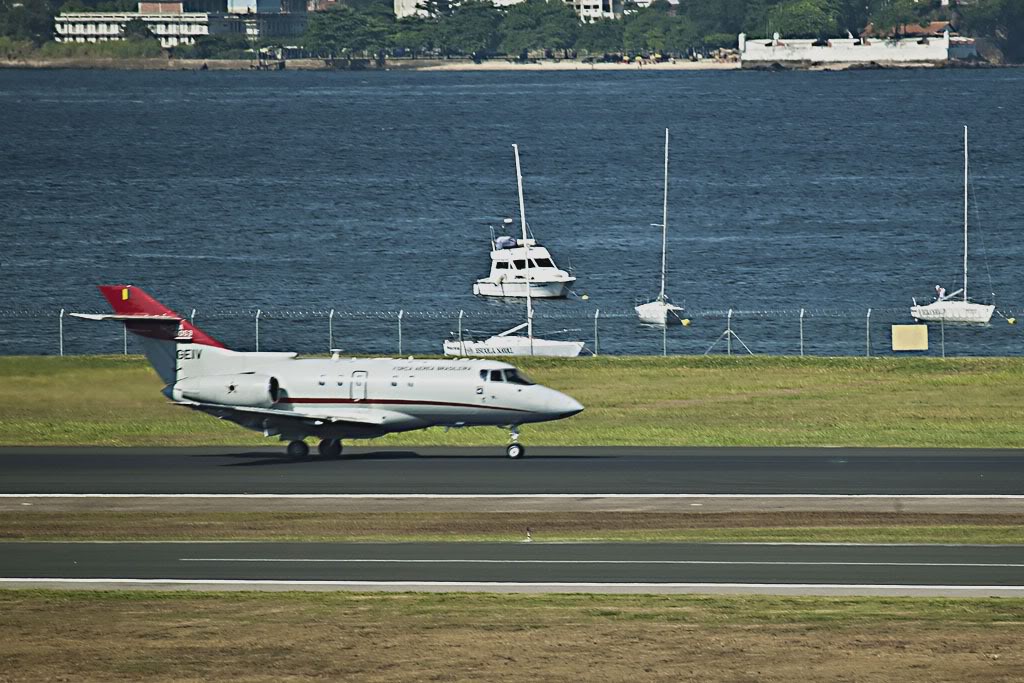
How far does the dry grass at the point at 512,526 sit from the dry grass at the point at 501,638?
265 inches

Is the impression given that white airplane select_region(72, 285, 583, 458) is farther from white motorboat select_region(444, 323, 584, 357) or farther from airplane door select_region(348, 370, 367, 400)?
white motorboat select_region(444, 323, 584, 357)

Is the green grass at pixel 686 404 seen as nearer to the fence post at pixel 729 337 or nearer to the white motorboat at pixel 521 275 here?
the fence post at pixel 729 337

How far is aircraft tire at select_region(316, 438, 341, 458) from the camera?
5197 cm

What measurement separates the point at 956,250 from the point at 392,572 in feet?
330

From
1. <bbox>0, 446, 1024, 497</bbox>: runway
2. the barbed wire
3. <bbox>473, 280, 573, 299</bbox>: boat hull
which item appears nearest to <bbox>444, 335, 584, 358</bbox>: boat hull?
the barbed wire

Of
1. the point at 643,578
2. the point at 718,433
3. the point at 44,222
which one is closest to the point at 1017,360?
the point at 718,433

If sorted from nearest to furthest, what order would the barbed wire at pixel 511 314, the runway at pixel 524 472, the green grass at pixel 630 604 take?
the green grass at pixel 630 604
the runway at pixel 524 472
the barbed wire at pixel 511 314

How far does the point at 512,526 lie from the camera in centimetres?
4006

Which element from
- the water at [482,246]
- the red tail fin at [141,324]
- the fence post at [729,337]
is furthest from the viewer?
the water at [482,246]

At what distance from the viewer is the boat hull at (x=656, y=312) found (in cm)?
9381

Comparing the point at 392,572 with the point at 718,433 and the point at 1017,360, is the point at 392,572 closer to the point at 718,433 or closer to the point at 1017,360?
the point at 718,433

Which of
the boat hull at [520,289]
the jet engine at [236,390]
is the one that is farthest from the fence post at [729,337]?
the jet engine at [236,390]

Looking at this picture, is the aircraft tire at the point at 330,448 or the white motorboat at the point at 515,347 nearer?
the aircraft tire at the point at 330,448

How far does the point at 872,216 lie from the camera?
150625 millimetres
